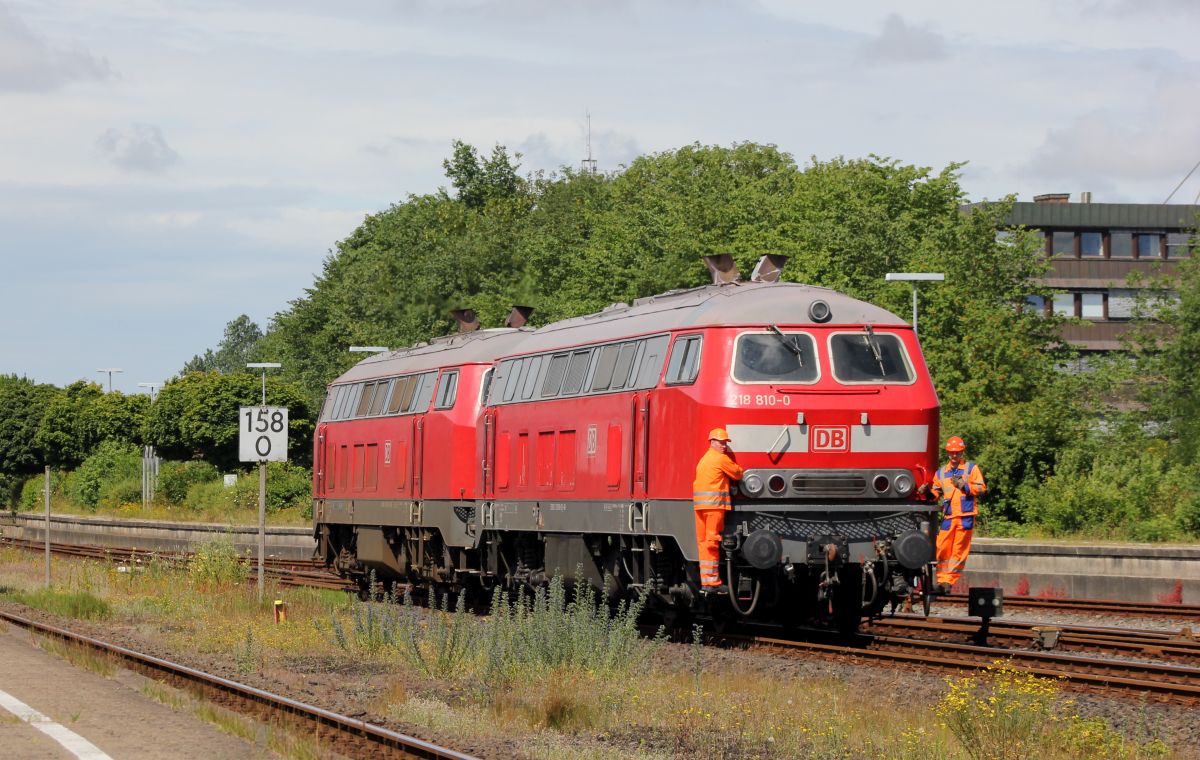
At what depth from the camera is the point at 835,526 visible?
1725 centimetres

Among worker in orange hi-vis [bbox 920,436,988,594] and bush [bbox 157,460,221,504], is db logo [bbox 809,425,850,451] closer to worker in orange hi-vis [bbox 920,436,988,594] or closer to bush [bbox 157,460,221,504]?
worker in orange hi-vis [bbox 920,436,988,594]

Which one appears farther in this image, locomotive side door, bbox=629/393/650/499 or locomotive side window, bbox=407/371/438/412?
locomotive side window, bbox=407/371/438/412

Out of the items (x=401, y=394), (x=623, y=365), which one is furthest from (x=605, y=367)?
(x=401, y=394)

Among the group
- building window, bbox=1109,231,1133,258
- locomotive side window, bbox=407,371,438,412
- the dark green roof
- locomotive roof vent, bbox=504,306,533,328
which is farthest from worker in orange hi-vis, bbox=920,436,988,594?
building window, bbox=1109,231,1133,258

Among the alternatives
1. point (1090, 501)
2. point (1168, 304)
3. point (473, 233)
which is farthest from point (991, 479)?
point (473, 233)

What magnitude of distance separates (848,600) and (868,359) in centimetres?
272

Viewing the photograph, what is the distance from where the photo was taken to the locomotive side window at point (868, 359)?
17.9 meters

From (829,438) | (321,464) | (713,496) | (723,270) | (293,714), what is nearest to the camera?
(293,714)

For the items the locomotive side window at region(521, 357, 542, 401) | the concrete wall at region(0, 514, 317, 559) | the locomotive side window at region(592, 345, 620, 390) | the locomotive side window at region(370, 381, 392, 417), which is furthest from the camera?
the concrete wall at region(0, 514, 317, 559)

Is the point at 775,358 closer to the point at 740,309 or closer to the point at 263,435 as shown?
the point at 740,309

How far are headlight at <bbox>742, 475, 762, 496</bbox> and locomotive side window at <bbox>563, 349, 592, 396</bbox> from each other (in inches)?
161

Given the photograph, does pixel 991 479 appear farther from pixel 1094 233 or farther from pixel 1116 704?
pixel 1094 233

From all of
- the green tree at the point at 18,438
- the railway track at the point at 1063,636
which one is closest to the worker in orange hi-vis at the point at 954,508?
the railway track at the point at 1063,636

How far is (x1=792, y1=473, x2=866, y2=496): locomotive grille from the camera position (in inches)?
680
